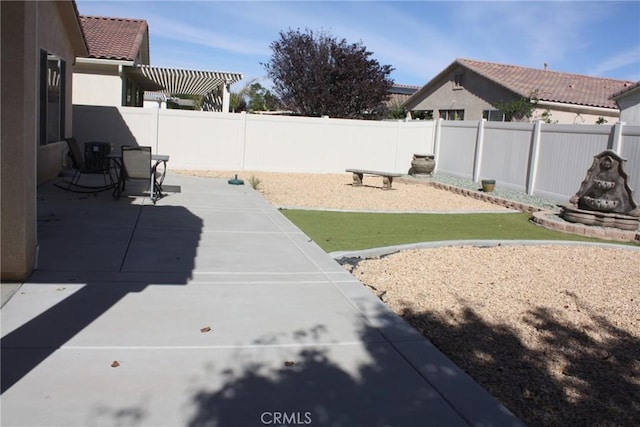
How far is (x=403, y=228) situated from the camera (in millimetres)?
10445

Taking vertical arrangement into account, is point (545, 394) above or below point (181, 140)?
below

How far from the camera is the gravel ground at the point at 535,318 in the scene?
399 centimetres

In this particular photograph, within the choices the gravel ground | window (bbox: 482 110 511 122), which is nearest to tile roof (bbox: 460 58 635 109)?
window (bbox: 482 110 511 122)

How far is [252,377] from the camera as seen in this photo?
3.79 meters

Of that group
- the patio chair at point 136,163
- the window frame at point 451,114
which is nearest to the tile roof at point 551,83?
the window frame at point 451,114

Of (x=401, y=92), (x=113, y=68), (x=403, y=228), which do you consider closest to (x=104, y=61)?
(x=113, y=68)

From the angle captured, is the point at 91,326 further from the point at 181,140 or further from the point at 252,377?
the point at 181,140

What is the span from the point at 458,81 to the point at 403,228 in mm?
25189

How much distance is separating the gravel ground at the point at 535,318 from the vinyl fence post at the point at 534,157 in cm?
653

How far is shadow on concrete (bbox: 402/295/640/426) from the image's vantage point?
379 cm

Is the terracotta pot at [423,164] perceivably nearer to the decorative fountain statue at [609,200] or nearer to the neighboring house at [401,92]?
the decorative fountain statue at [609,200]

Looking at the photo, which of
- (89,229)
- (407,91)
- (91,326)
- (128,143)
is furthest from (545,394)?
(407,91)

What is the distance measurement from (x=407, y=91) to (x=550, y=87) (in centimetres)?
1957

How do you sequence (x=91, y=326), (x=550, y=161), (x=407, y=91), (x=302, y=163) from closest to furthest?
(x=91, y=326), (x=550, y=161), (x=302, y=163), (x=407, y=91)
